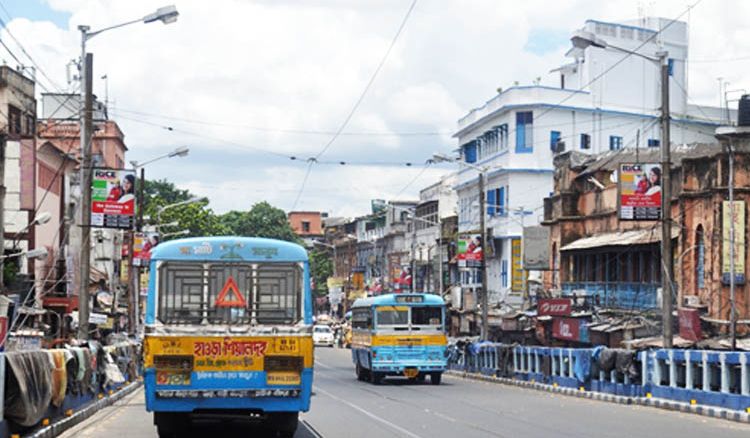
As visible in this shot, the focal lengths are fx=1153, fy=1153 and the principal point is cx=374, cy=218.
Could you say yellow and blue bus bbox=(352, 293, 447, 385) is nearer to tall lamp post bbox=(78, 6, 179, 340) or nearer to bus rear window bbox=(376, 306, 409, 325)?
bus rear window bbox=(376, 306, 409, 325)

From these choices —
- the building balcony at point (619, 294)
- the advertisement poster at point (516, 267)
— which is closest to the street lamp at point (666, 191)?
the building balcony at point (619, 294)

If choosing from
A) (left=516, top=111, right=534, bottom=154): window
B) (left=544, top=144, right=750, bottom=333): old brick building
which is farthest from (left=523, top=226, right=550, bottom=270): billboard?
(left=516, top=111, right=534, bottom=154): window

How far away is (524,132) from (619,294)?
75.5 ft

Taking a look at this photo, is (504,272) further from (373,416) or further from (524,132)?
(373,416)

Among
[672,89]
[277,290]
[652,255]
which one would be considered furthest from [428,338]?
[672,89]

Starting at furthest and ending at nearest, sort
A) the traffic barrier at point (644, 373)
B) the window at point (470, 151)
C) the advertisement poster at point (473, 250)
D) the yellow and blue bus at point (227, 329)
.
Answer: the window at point (470, 151), the advertisement poster at point (473, 250), the traffic barrier at point (644, 373), the yellow and blue bus at point (227, 329)

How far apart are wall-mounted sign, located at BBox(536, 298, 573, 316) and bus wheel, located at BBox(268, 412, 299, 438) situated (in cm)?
3020

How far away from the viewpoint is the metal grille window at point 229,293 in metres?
18.0

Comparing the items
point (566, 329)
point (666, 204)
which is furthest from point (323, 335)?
point (666, 204)

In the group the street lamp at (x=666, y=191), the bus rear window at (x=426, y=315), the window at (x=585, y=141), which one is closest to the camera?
the street lamp at (x=666, y=191)

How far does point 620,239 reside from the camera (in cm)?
4662

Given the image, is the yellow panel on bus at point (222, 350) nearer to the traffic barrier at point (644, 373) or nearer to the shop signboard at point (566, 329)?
the traffic barrier at point (644, 373)

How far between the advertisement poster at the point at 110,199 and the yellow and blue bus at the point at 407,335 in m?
10.8

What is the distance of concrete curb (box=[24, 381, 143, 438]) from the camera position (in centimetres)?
1853
